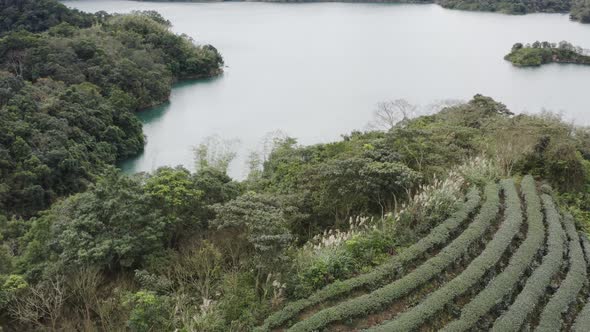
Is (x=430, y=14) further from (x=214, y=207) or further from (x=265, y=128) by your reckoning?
(x=214, y=207)

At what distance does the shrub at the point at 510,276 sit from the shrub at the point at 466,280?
19cm

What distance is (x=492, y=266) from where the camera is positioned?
255 inches

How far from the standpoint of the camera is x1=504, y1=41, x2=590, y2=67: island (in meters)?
43.2

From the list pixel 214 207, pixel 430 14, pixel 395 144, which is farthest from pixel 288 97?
pixel 430 14

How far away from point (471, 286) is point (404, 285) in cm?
97

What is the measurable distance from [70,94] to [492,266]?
24506mm

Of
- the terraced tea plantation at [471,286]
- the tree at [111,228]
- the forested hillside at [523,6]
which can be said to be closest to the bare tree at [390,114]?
the terraced tea plantation at [471,286]

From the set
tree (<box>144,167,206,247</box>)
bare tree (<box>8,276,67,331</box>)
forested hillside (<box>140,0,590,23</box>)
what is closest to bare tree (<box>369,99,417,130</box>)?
tree (<box>144,167,206,247</box>)

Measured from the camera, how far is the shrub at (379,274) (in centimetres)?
562

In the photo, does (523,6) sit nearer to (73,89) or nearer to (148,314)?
(73,89)

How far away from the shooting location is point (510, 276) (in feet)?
20.7

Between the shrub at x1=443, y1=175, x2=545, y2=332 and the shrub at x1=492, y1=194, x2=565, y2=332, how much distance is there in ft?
0.49

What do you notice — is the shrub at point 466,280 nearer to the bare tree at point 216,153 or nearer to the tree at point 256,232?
the tree at point 256,232

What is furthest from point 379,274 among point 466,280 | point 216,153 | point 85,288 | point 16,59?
point 16,59
